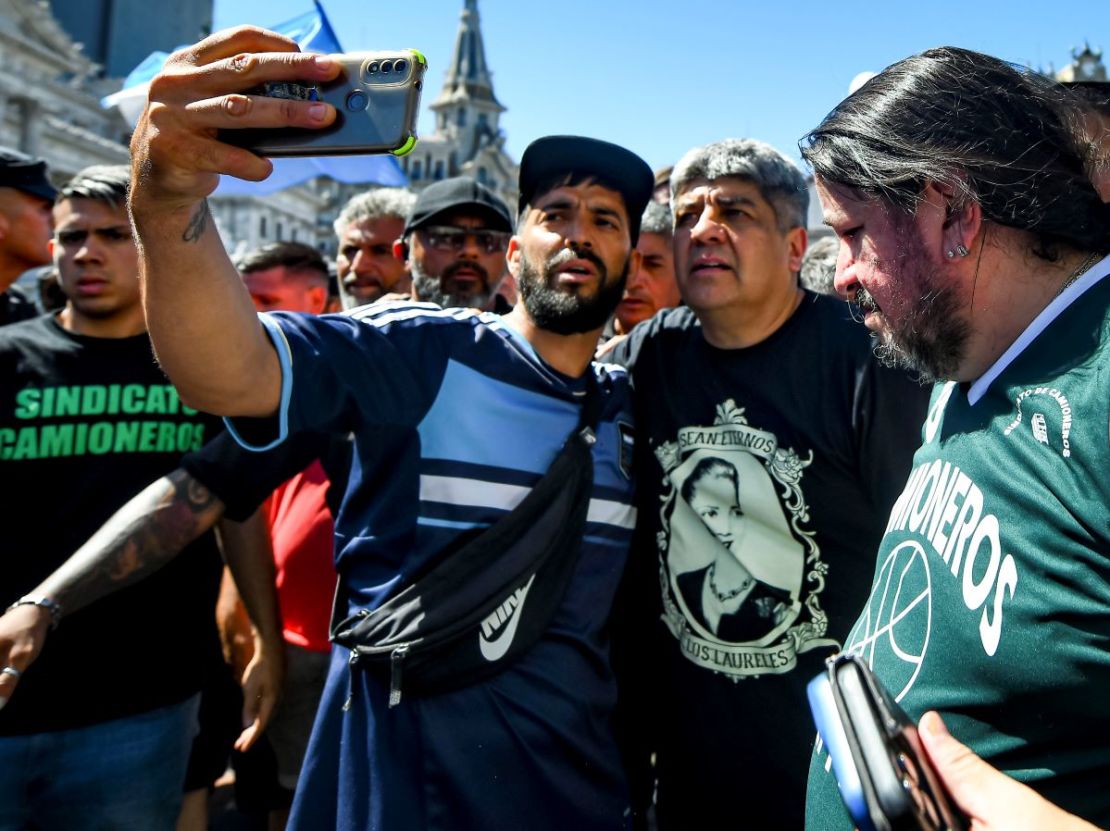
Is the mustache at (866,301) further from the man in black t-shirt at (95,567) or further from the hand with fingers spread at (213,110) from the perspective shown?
the man in black t-shirt at (95,567)

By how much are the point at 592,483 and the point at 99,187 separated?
7.14 feet

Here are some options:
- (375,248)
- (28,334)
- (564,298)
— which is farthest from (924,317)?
(375,248)

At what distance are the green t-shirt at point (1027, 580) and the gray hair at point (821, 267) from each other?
2.74 meters

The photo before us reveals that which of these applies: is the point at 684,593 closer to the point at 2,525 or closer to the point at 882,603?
the point at 882,603

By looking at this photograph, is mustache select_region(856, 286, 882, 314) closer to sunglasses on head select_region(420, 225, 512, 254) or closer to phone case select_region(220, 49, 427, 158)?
phone case select_region(220, 49, 427, 158)

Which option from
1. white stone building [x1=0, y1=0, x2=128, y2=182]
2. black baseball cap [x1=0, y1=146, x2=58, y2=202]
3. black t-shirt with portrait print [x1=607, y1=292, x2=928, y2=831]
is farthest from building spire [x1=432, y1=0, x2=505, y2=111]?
black t-shirt with portrait print [x1=607, y1=292, x2=928, y2=831]

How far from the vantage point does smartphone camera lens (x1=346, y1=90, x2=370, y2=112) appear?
1.37 metres

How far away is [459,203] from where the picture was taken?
13.2 ft

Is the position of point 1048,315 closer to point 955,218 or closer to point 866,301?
point 955,218

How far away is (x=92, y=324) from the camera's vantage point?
2.91 m

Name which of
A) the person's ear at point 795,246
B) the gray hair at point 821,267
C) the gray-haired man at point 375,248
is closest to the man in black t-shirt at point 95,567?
the person's ear at point 795,246

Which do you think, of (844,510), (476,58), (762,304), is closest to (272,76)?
(762,304)

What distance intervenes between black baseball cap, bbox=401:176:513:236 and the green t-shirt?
292 centimetres

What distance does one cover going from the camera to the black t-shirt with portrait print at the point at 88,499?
2666 mm
